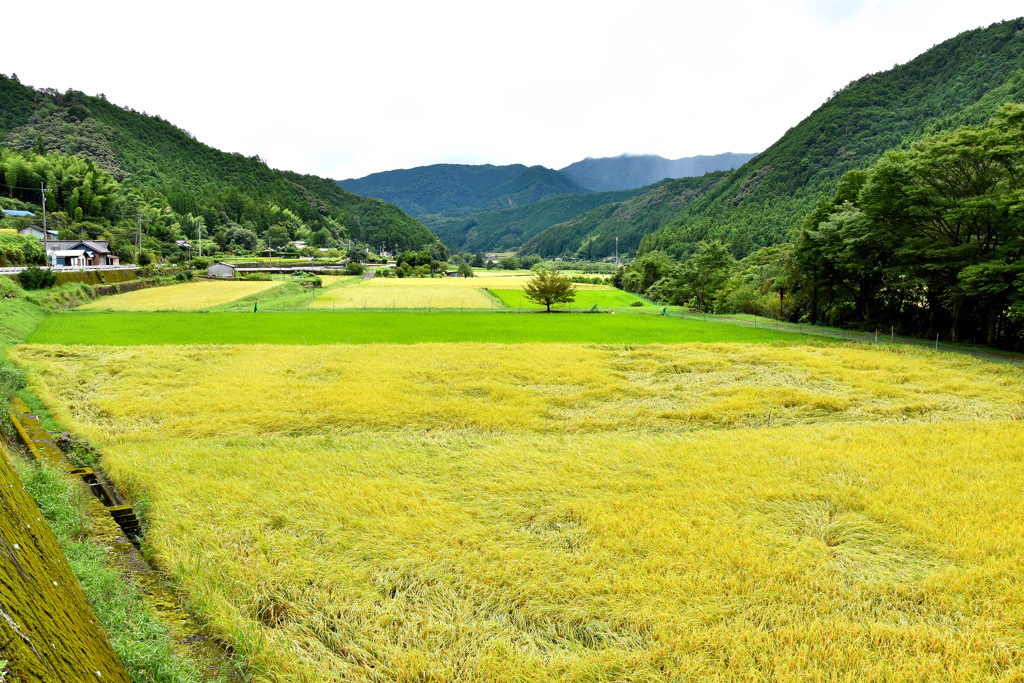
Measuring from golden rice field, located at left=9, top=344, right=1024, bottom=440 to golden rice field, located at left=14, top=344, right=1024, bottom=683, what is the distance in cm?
13

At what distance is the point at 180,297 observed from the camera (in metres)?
41.8

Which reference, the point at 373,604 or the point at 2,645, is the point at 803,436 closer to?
the point at 373,604

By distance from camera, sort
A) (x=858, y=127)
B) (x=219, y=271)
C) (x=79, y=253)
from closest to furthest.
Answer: (x=79, y=253), (x=219, y=271), (x=858, y=127)

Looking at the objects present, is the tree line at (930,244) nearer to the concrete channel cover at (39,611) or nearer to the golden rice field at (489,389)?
the golden rice field at (489,389)

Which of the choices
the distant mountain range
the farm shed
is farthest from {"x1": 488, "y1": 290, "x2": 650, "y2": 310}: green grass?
the distant mountain range

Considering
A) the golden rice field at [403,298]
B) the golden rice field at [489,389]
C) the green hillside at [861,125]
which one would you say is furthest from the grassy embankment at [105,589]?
the green hillside at [861,125]

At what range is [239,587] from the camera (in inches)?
220

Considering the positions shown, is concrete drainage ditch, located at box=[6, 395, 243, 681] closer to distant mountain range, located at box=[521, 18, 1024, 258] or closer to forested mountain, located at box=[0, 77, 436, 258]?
forested mountain, located at box=[0, 77, 436, 258]

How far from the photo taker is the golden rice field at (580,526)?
473 centimetres

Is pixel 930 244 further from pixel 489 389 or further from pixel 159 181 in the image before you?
pixel 159 181

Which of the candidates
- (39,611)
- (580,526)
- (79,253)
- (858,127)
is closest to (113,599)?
(39,611)

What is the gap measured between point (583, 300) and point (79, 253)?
5114 centimetres

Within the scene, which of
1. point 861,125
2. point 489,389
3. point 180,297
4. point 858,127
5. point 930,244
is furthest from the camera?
point 858,127

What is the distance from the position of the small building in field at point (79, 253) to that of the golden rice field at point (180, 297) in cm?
871
